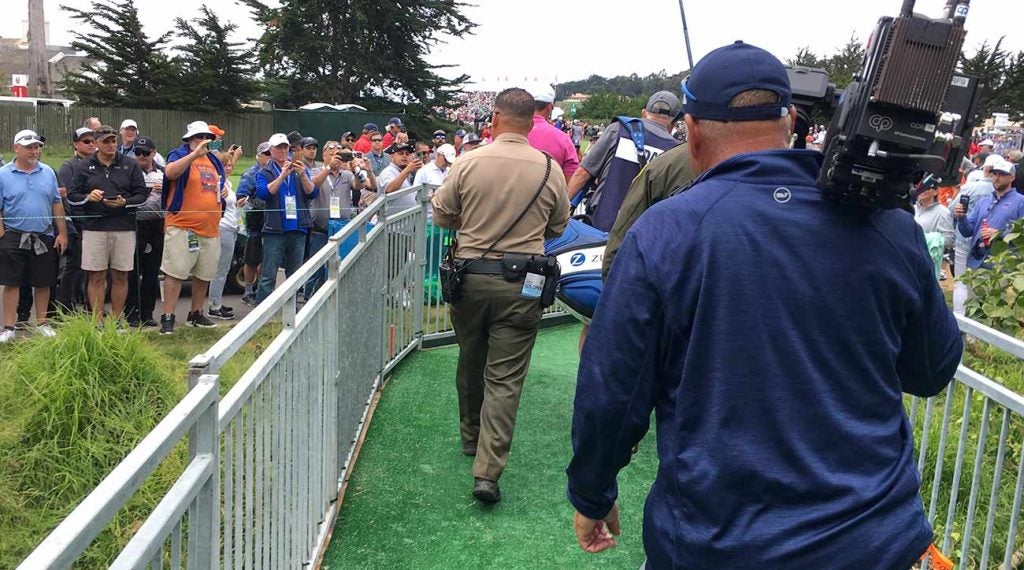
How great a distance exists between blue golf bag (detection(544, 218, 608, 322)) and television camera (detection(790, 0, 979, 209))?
3.12m

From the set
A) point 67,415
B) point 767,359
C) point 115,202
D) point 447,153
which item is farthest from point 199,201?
point 767,359

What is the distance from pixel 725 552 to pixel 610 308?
56 cm

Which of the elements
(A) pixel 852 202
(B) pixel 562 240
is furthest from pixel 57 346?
(A) pixel 852 202

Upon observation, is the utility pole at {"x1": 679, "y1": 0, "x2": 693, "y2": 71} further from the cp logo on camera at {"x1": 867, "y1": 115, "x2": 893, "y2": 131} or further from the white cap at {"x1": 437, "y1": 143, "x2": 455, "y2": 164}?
the white cap at {"x1": 437, "y1": 143, "x2": 455, "y2": 164}

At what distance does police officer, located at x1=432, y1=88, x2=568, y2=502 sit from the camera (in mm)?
4531

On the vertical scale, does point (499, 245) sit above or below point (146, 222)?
above

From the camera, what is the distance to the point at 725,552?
1.74m

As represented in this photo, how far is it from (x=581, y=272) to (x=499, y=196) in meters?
0.70

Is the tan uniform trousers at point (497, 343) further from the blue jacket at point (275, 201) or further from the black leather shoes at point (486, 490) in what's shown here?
the blue jacket at point (275, 201)

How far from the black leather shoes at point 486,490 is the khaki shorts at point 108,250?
5.13 metres

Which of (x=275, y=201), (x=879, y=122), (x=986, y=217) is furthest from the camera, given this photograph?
(x=986, y=217)

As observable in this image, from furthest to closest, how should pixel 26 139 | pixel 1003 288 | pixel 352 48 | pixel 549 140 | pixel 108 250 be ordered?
pixel 352 48 → pixel 108 250 → pixel 26 139 → pixel 549 140 → pixel 1003 288

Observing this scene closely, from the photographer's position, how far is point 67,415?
4.60m

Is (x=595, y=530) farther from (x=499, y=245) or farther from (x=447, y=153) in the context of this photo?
(x=447, y=153)
